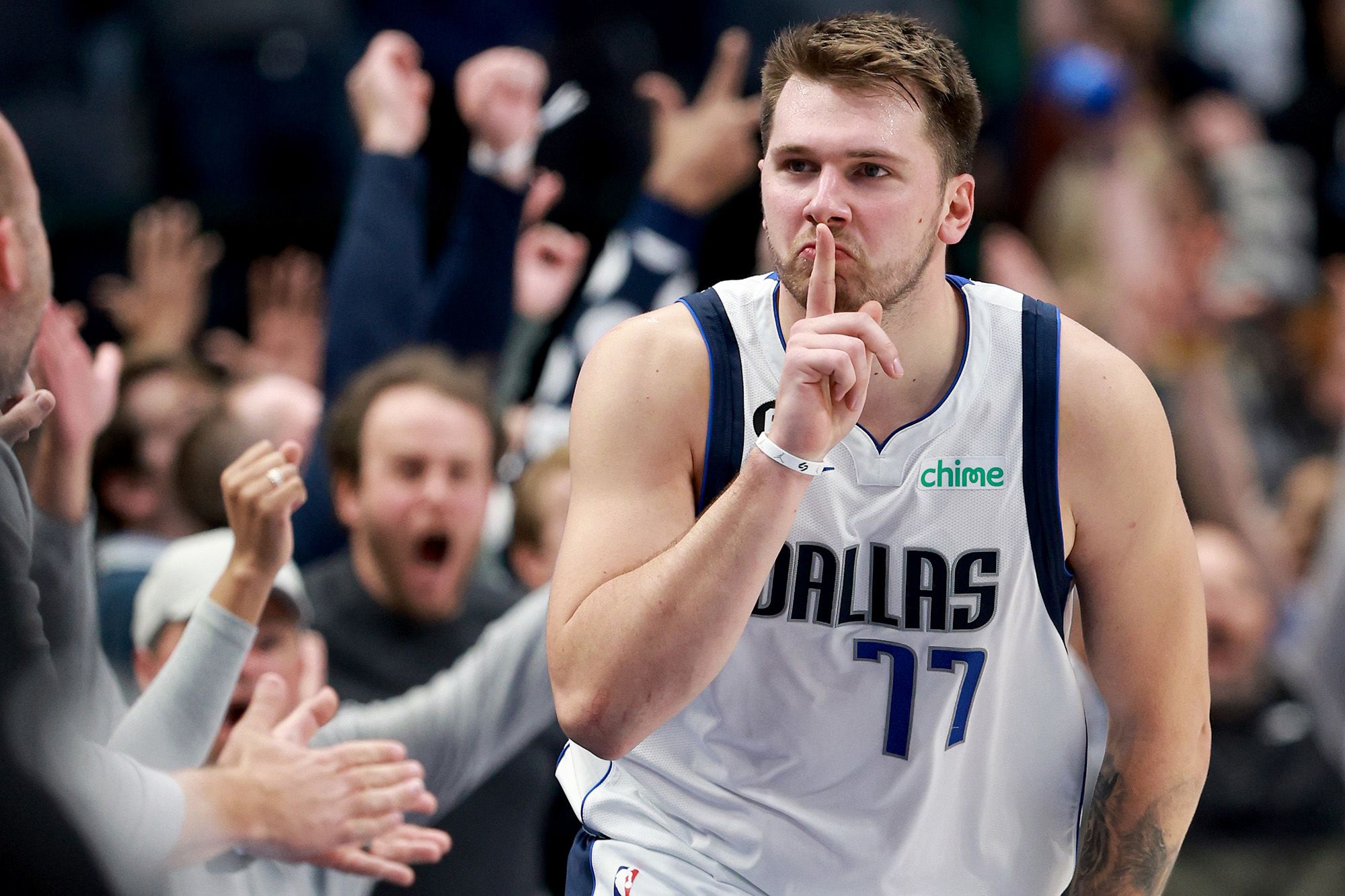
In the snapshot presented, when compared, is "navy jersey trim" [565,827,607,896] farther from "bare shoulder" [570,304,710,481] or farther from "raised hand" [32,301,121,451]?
"raised hand" [32,301,121,451]

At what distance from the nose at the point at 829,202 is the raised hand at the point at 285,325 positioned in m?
4.08

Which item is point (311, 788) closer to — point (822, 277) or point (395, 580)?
point (395, 580)

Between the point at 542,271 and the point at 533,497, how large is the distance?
4.48 ft

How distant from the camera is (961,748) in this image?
117 inches

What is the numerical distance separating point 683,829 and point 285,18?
512cm

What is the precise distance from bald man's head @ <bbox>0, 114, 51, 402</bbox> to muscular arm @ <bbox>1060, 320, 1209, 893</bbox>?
75.8 inches

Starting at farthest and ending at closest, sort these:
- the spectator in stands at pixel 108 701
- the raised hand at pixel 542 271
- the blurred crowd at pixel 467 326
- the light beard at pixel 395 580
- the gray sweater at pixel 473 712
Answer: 1. the raised hand at pixel 542 271
2. the light beard at pixel 395 580
3. the gray sweater at pixel 473 712
4. the blurred crowd at pixel 467 326
5. the spectator in stands at pixel 108 701

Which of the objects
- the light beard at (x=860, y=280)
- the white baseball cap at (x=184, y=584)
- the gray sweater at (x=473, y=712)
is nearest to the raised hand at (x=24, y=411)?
the white baseball cap at (x=184, y=584)

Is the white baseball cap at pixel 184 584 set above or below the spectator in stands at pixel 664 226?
below

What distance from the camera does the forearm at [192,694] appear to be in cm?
319

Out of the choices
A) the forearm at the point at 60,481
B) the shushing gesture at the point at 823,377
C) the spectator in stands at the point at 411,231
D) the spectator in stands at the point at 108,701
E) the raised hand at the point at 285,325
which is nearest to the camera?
the shushing gesture at the point at 823,377

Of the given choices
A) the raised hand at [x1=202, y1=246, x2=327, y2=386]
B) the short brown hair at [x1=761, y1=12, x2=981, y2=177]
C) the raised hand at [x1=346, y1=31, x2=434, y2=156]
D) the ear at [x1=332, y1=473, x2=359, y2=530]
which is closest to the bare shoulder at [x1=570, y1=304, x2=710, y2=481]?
the short brown hair at [x1=761, y1=12, x2=981, y2=177]

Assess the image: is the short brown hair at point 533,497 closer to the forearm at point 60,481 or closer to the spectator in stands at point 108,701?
the spectator in stands at point 108,701

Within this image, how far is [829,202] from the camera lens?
267 cm
